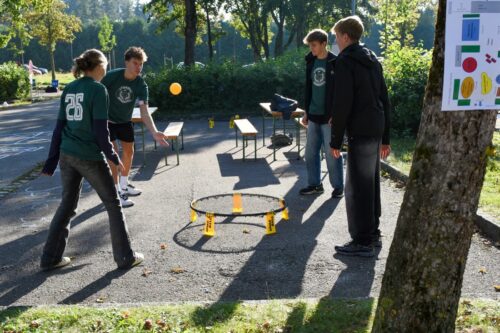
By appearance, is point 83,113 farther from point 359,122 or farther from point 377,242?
point 377,242

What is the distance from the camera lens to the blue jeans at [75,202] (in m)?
4.89

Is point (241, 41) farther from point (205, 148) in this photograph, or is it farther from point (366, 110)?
point (366, 110)

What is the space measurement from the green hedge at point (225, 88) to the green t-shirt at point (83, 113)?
1524 cm

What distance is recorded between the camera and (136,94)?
715 centimetres

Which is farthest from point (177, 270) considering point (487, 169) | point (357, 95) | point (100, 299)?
point (487, 169)

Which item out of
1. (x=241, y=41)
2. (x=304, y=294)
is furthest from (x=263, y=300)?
(x=241, y=41)

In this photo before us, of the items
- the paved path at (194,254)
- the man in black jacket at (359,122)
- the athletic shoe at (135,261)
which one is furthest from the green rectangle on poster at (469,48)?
the athletic shoe at (135,261)

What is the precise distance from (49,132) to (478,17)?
584 inches

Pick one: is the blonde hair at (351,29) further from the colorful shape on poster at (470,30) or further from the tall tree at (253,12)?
the tall tree at (253,12)

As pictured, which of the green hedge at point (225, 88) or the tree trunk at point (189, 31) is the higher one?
the tree trunk at point (189, 31)

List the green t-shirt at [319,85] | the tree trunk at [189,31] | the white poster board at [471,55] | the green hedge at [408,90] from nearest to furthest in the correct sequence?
the white poster board at [471,55] → the green t-shirt at [319,85] → the green hedge at [408,90] → the tree trunk at [189,31]

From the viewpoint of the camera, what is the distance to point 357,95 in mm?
5066

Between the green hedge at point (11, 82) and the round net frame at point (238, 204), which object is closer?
the round net frame at point (238, 204)

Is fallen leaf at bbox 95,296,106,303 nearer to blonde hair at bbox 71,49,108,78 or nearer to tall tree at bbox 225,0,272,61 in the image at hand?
blonde hair at bbox 71,49,108,78
